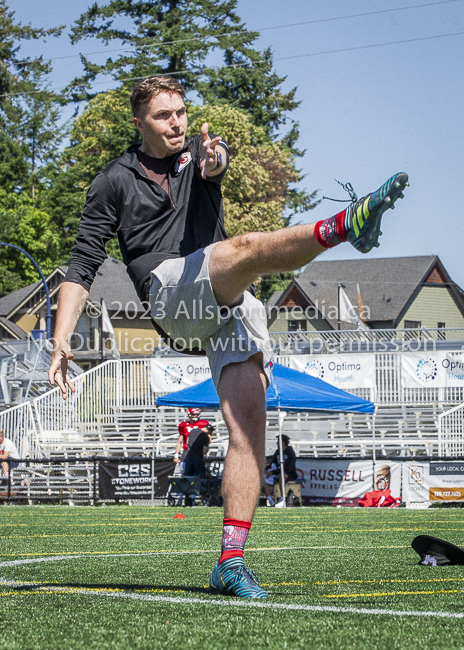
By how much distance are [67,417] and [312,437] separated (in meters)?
6.89

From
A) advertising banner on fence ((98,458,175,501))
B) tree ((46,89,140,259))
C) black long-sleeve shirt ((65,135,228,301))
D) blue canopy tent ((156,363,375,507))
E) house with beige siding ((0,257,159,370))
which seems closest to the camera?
black long-sleeve shirt ((65,135,228,301))

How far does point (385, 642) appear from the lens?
231 centimetres

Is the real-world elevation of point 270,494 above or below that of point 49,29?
below

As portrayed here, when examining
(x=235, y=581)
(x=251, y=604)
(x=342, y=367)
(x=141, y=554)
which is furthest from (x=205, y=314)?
(x=342, y=367)

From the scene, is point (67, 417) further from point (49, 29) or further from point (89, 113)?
point (49, 29)

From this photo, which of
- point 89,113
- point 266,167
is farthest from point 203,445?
point 89,113

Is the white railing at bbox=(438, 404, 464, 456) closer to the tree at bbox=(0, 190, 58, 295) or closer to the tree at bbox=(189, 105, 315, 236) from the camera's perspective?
the tree at bbox=(189, 105, 315, 236)

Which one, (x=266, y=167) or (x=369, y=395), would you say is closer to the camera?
(x=369, y=395)

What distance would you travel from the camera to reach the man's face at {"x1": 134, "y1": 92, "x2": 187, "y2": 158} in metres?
4.03

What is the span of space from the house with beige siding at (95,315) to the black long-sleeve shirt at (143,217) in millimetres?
50175

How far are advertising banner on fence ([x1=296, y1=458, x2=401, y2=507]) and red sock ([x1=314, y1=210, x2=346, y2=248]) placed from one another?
1447cm

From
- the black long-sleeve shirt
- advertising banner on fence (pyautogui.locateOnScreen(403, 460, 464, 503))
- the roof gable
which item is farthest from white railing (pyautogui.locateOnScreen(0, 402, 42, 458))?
the roof gable

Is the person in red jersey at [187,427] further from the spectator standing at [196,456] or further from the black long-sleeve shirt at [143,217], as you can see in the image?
the black long-sleeve shirt at [143,217]

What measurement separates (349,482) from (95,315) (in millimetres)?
39517
